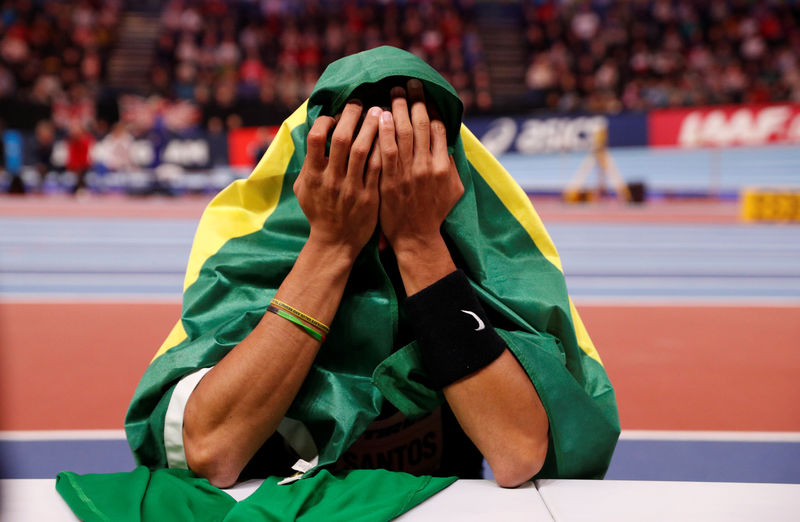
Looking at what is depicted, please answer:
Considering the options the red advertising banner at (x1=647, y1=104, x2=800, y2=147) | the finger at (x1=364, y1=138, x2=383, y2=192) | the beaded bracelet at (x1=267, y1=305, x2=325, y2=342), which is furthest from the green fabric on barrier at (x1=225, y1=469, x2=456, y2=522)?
the red advertising banner at (x1=647, y1=104, x2=800, y2=147)

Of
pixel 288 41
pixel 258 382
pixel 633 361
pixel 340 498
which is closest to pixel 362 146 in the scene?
pixel 258 382

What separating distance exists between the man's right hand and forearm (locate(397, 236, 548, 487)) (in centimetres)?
12

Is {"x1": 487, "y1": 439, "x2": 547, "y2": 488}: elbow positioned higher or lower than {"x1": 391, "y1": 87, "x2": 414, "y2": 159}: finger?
lower

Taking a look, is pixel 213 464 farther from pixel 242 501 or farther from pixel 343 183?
pixel 343 183

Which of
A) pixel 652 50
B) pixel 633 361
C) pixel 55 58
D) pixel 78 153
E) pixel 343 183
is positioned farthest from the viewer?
pixel 652 50

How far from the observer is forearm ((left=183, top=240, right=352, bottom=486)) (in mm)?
1190

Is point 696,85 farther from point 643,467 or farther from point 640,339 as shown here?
point 643,467

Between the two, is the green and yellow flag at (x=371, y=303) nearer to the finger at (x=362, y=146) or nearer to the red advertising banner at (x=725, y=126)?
the finger at (x=362, y=146)

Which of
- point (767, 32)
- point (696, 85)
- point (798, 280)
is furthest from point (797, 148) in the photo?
point (798, 280)

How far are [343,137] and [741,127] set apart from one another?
573 inches

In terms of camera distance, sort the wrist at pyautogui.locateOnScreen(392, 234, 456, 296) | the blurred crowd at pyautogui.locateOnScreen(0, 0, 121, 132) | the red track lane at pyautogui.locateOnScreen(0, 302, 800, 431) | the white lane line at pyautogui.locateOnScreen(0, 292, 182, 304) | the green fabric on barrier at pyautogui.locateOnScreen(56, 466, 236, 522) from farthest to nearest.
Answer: the blurred crowd at pyautogui.locateOnScreen(0, 0, 121, 132) < the white lane line at pyautogui.locateOnScreen(0, 292, 182, 304) < the red track lane at pyautogui.locateOnScreen(0, 302, 800, 431) < the wrist at pyautogui.locateOnScreen(392, 234, 456, 296) < the green fabric on barrier at pyautogui.locateOnScreen(56, 466, 236, 522)

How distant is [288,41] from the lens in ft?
70.4

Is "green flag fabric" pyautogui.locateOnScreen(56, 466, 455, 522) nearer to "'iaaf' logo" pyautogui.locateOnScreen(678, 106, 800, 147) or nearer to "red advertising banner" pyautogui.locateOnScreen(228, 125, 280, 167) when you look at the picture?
"'iaaf' logo" pyautogui.locateOnScreen(678, 106, 800, 147)

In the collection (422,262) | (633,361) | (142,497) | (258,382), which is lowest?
(633,361)
